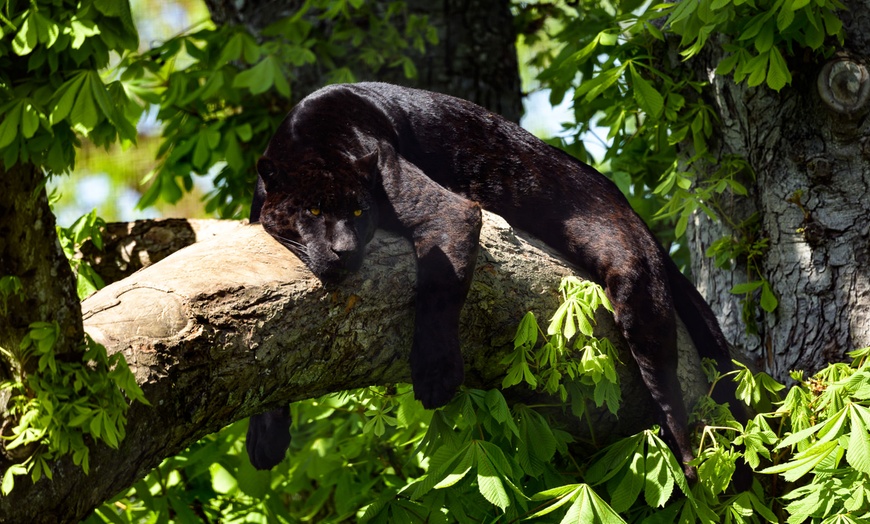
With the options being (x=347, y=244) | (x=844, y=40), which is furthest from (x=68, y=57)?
(x=844, y=40)

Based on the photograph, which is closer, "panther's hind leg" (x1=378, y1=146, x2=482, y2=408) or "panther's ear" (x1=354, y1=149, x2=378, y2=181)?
"panther's hind leg" (x1=378, y1=146, x2=482, y2=408)

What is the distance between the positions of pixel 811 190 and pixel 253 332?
2.12 m

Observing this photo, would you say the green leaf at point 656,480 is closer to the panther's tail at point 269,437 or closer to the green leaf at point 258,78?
the panther's tail at point 269,437

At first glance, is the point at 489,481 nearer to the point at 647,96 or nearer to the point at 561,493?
the point at 561,493

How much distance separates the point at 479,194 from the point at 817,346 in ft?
4.46

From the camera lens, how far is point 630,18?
3.41m

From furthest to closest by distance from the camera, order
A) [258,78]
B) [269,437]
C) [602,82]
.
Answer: [258,78]
[602,82]
[269,437]

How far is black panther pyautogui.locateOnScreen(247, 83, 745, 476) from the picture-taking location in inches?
104

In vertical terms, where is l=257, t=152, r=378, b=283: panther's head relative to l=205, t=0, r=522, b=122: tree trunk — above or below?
below

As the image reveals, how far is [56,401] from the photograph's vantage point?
6.36 ft

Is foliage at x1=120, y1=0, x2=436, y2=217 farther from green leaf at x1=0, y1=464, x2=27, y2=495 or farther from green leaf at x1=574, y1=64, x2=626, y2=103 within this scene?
green leaf at x1=0, y1=464, x2=27, y2=495

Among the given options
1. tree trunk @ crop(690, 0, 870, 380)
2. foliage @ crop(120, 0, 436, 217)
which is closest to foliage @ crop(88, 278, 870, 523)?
tree trunk @ crop(690, 0, 870, 380)

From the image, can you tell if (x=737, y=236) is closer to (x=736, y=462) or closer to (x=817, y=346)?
(x=817, y=346)

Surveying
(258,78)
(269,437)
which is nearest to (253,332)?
(269,437)
